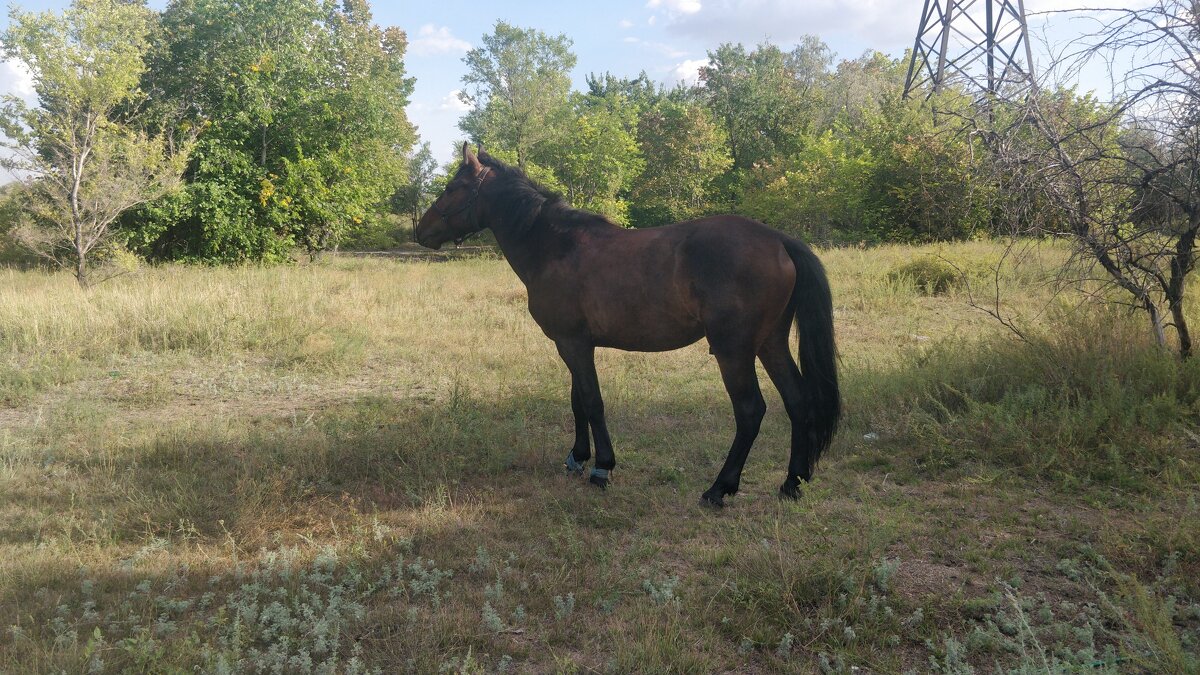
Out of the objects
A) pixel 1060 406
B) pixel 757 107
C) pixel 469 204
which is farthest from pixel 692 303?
pixel 757 107

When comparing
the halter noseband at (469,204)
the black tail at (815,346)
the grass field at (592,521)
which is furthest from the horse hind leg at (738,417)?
the halter noseband at (469,204)

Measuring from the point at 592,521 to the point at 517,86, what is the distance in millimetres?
43492

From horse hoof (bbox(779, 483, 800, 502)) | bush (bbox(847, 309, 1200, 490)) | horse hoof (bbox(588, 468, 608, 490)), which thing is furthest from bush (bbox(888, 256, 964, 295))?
horse hoof (bbox(588, 468, 608, 490))

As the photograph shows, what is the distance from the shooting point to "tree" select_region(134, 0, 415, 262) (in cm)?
1833

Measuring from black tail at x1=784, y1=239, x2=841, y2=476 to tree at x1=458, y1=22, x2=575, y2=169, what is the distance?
36.5 m

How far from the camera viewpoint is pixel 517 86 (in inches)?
1710

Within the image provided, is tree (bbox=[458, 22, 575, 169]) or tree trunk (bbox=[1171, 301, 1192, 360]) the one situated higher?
tree (bbox=[458, 22, 575, 169])

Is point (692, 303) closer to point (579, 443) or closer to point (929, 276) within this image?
point (579, 443)

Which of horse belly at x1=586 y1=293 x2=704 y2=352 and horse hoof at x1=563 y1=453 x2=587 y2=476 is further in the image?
horse hoof at x1=563 y1=453 x2=587 y2=476

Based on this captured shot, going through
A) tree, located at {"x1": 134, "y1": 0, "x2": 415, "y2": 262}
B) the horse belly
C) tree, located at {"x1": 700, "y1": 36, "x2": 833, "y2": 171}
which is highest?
tree, located at {"x1": 700, "y1": 36, "x2": 833, "y2": 171}

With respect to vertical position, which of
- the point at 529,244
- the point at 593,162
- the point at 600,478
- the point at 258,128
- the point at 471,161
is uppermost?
the point at 593,162

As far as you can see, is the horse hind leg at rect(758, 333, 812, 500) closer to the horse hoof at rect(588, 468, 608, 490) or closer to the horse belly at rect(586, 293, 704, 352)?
the horse belly at rect(586, 293, 704, 352)

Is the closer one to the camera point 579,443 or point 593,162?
point 579,443

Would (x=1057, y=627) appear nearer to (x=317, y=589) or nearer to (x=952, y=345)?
(x=317, y=589)
